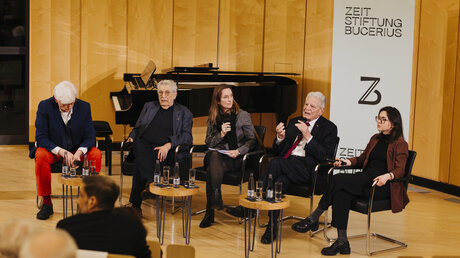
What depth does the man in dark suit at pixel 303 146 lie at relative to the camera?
15.7 ft

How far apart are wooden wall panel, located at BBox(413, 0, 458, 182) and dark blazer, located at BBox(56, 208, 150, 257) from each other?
5.17m

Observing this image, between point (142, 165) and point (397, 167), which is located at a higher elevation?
point (397, 167)

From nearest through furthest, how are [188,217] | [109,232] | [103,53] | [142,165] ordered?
[109,232], [188,217], [142,165], [103,53]

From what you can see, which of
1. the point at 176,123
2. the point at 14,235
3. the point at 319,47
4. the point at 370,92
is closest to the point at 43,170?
the point at 176,123

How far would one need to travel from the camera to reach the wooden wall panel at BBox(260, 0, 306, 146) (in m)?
8.42

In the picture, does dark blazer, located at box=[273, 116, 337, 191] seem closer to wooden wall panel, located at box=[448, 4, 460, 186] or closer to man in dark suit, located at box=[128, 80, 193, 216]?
man in dark suit, located at box=[128, 80, 193, 216]

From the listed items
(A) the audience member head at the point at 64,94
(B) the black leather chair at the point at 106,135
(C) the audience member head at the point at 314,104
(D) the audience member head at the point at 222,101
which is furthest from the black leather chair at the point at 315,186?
(B) the black leather chair at the point at 106,135

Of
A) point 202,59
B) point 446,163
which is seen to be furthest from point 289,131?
point 202,59

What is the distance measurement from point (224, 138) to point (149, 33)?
4.08m

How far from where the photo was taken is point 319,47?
26.5 ft

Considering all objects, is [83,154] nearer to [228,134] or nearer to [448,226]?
[228,134]

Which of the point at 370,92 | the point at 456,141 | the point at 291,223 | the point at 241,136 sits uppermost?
the point at 370,92

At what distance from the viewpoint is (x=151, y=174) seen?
5.23 metres

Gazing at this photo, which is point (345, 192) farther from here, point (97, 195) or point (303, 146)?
point (97, 195)
